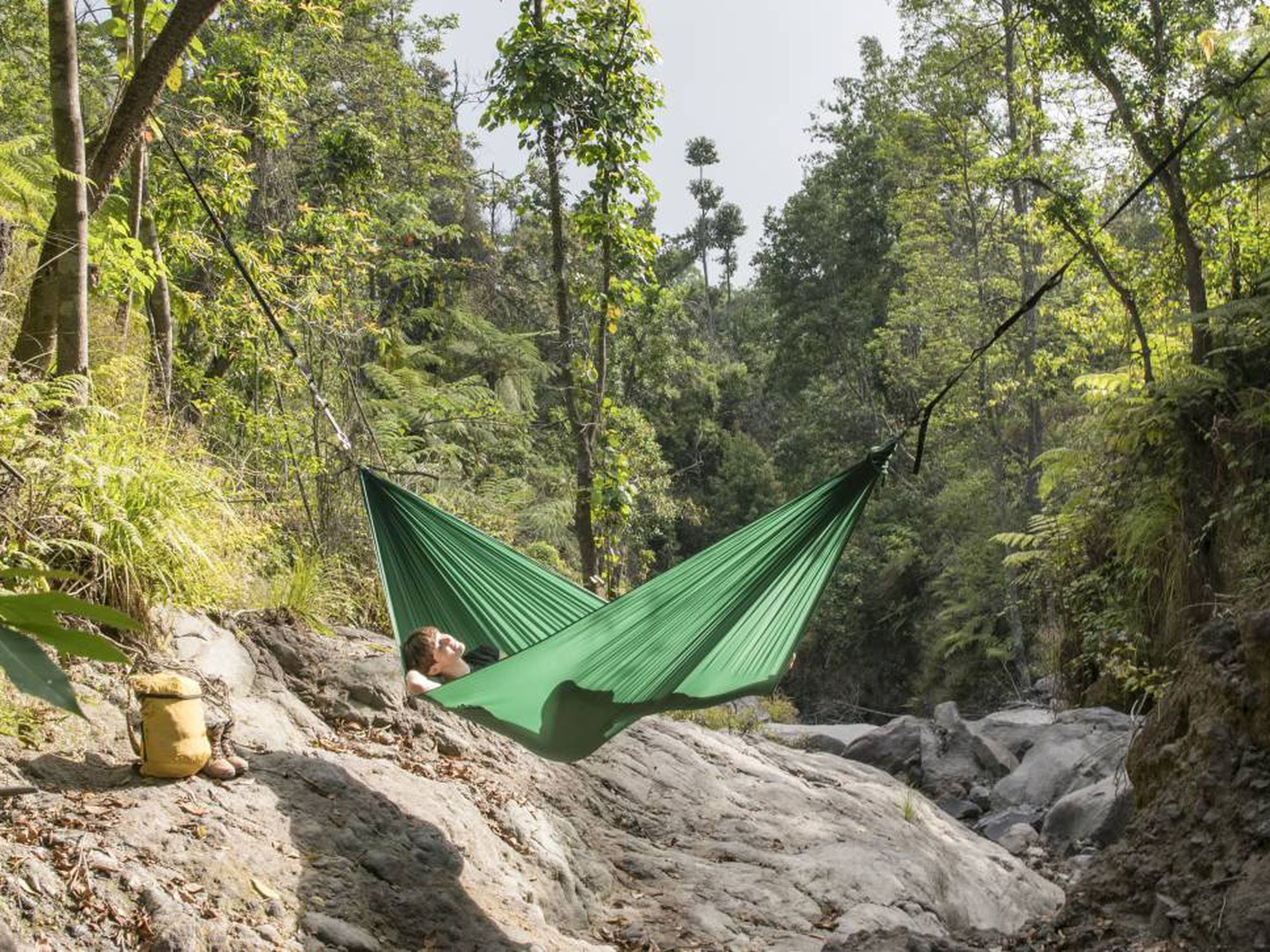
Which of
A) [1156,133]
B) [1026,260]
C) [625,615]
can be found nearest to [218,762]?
[625,615]

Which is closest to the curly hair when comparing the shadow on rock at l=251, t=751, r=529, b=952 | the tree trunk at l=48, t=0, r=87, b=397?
the shadow on rock at l=251, t=751, r=529, b=952

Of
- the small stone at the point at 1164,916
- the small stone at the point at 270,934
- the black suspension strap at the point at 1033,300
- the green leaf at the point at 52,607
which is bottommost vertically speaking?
the small stone at the point at 1164,916

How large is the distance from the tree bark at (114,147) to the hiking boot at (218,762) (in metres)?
1.02

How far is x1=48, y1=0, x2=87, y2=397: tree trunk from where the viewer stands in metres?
2.69

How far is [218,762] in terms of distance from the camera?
231 cm

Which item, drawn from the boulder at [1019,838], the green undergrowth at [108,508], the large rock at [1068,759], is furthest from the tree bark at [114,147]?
the large rock at [1068,759]

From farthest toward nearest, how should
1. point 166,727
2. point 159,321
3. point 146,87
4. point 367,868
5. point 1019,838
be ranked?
point 1019,838, point 159,321, point 146,87, point 367,868, point 166,727

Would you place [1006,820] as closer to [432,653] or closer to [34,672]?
[432,653]

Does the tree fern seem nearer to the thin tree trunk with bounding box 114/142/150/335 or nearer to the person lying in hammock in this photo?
the thin tree trunk with bounding box 114/142/150/335

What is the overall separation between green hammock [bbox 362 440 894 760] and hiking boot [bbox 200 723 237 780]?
0.46 metres

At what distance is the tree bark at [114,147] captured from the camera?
2.67 metres

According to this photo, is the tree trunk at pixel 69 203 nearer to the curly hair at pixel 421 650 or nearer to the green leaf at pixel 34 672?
the curly hair at pixel 421 650

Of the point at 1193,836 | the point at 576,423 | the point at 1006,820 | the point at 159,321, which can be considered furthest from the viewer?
the point at 576,423

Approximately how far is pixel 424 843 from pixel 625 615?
683mm
